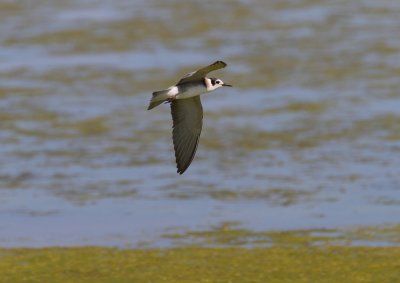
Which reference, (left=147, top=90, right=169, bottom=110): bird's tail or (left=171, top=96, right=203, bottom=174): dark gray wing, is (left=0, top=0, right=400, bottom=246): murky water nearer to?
(left=171, top=96, right=203, bottom=174): dark gray wing

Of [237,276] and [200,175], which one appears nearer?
[237,276]

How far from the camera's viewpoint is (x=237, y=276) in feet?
33.9

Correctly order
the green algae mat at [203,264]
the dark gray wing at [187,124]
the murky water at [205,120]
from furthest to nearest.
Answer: the murky water at [205,120] < the green algae mat at [203,264] < the dark gray wing at [187,124]

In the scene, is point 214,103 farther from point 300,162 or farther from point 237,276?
point 237,276

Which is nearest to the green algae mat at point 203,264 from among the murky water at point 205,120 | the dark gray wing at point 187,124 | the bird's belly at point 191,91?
the murky water at point 205,120

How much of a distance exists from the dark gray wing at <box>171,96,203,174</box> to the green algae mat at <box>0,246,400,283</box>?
1228mm

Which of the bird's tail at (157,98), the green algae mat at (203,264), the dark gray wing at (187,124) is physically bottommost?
the green algae mat at (203,264)

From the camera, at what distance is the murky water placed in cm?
1217

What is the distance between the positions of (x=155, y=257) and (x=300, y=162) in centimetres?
311

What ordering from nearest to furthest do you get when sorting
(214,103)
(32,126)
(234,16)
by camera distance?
1. (32,126)
2. (214,103)
3. (234,16)

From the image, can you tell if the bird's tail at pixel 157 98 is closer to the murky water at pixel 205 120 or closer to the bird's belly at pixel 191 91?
the bird's belly at pixel 191 91

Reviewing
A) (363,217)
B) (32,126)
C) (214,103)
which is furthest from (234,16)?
(363,217)

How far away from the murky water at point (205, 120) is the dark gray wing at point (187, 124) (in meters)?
1.95

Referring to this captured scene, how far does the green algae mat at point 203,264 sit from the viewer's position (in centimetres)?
1030
